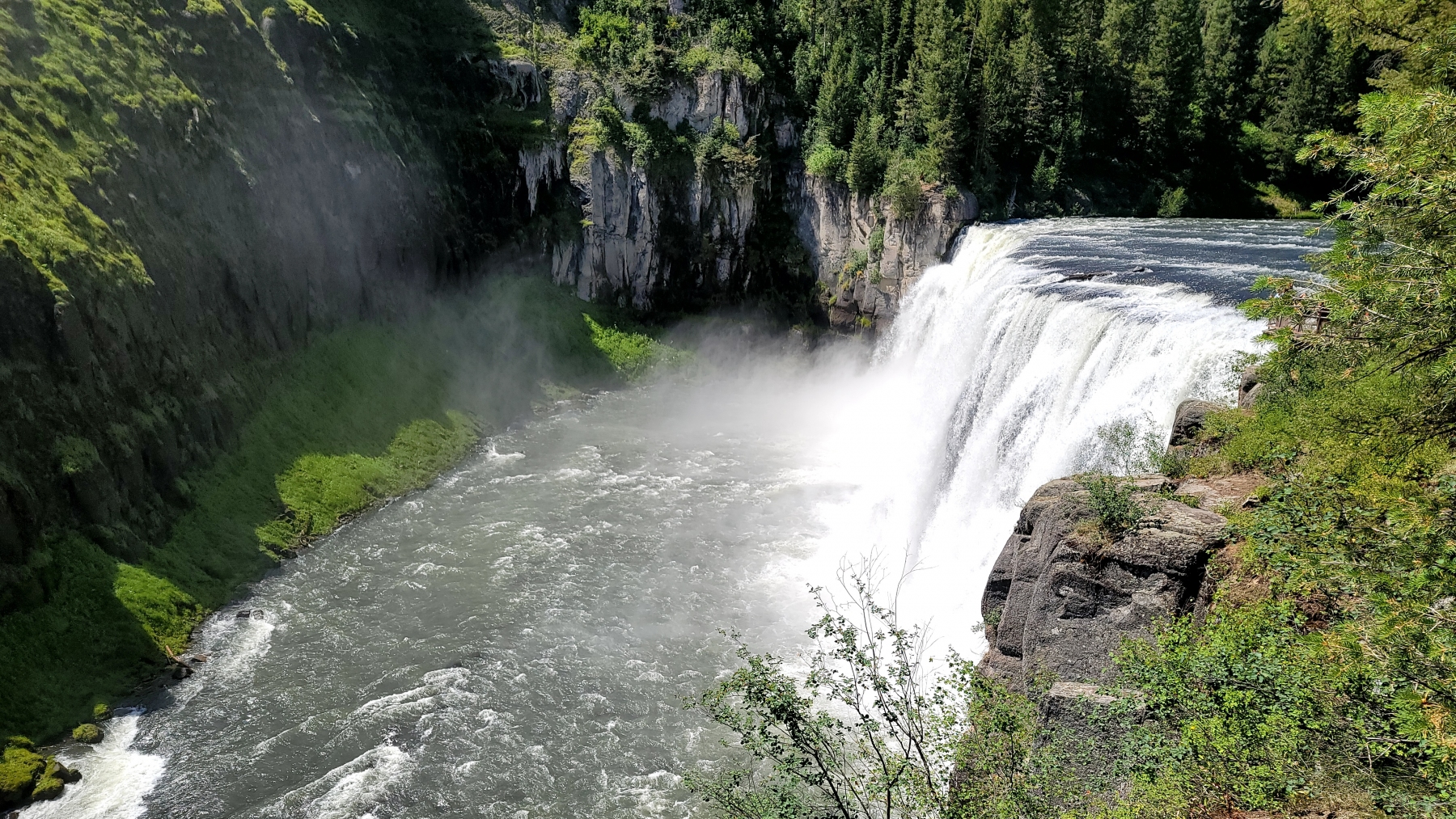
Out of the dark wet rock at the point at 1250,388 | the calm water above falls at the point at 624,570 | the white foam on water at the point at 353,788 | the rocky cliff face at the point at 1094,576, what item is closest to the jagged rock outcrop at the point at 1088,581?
the rocky cliff face at the point at 1094,576

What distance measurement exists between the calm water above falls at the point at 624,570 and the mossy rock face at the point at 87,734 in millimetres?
248

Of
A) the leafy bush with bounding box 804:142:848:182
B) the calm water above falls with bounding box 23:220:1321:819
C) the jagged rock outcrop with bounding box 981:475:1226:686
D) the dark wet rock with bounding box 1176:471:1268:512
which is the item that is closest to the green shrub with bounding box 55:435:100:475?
the calm water above falls with bounding box 23:220:1321:819

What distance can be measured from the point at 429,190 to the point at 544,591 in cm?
2861

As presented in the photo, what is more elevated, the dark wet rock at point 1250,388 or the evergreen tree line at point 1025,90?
the evergreen tree line at point 1025,90

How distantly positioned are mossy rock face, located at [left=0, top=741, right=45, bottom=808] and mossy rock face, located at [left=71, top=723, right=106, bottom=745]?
860 millimetres

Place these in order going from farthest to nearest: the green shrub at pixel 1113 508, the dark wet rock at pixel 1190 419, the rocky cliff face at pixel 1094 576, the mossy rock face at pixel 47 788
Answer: the dark wet rock at pixel 1190 419 → the mossy rock face at pixel 47 788 → the green shrub at pixel 1113 508 → the rocky cliff face at pixel 1094 576

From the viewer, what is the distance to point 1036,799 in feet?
37.8

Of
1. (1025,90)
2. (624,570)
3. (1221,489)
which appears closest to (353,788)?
(624,570)

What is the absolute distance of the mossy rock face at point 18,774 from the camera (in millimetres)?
17125

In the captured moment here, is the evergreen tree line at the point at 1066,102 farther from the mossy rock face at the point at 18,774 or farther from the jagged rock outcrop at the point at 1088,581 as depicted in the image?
the mossy rock face at the point at 18,774

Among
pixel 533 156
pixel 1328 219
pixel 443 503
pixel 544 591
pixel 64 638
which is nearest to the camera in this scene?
pixel 1328 219

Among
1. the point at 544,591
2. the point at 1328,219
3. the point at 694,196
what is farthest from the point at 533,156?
the point at 1328,219

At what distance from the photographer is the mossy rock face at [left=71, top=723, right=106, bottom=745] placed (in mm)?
19156

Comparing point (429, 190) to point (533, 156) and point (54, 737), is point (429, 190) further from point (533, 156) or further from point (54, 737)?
point (54, 737)
